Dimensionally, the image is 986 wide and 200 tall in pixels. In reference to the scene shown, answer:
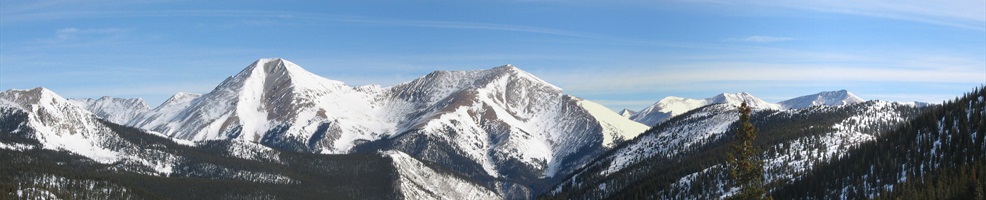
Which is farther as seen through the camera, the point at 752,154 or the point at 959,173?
the point at 959,173

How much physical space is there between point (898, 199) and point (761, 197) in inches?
5191

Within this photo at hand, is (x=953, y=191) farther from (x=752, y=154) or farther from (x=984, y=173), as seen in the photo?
(x=752, y=154)

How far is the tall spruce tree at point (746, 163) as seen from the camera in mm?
75812

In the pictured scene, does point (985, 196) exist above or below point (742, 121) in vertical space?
below

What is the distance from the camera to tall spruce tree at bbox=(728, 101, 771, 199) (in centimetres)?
7581

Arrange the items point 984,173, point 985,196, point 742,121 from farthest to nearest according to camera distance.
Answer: point 984,173, point 985,196, point 742,121

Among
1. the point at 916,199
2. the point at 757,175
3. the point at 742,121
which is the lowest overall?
the point at 916,199

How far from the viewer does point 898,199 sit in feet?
621

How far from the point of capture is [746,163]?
Result: 7638 cm

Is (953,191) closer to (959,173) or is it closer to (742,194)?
(959,173)

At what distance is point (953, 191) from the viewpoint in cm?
18262

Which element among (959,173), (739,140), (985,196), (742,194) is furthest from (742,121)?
(959,173)

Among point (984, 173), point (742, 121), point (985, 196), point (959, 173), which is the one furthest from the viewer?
point (959, 173)

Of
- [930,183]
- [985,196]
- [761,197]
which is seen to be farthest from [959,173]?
[761,197]
